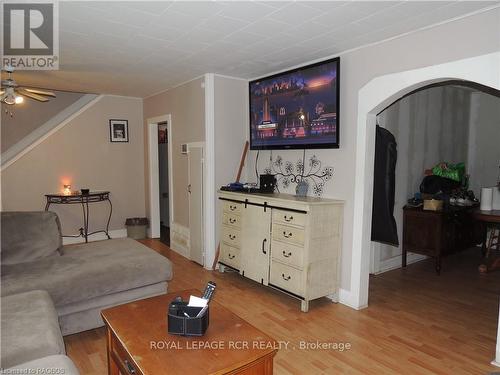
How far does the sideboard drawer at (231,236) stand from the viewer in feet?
12.3

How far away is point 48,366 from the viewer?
1461 mm

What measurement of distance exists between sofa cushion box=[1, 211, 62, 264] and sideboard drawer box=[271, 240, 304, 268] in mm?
1989

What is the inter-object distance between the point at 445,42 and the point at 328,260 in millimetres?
2037

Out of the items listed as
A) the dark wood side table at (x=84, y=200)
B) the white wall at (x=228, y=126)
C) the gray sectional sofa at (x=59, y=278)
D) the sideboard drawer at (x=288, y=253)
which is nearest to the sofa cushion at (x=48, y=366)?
the gray sectional sofa at (x=59, y=278)

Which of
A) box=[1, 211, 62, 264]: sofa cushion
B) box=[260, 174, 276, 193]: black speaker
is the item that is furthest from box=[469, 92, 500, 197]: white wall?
box=[1, 211, 62, 264]: sofa cushion

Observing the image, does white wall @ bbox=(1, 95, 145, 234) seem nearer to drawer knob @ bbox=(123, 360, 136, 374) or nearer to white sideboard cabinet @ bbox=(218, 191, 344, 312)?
white sideboard cabinet @ bbox=(218, 191, 344, 312)

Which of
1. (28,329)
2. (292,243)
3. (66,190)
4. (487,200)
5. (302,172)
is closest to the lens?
(28,329)

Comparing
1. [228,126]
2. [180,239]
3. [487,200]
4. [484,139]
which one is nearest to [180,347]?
[228,126]

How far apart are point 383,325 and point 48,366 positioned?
96.3 inches

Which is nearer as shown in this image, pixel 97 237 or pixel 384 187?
pixel 384 187

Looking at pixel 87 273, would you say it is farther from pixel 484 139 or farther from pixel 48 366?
pixel 484 139

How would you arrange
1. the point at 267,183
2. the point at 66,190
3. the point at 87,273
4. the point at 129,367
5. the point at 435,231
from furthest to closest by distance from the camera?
1. the point at 66,190
2. the point at 435,231
3. the point at 267,183
4. the point at 87,273
5. the point at 129,367

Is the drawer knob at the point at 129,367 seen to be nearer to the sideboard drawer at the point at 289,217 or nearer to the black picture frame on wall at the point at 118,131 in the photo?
the sideboard drawer at the point at 289,217

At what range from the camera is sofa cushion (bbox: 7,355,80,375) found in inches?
55.9
